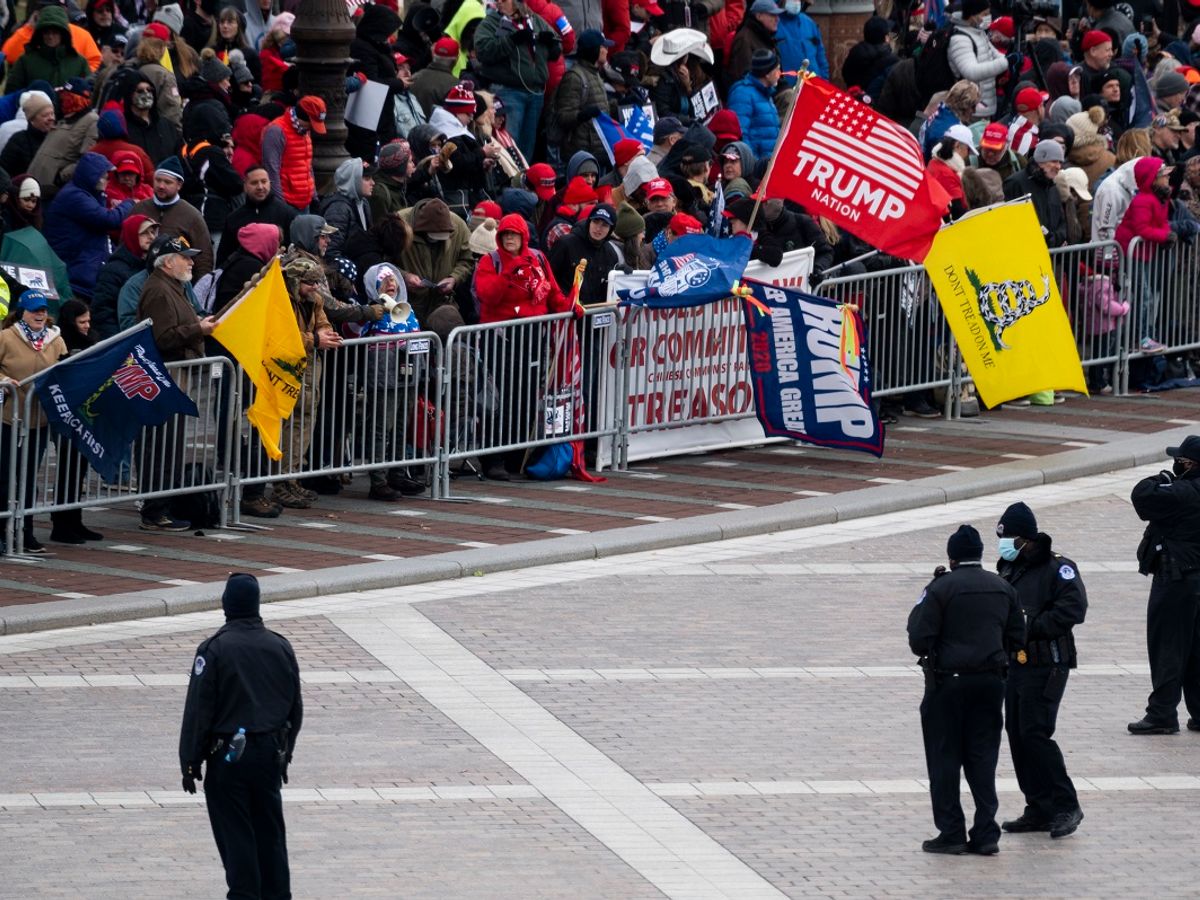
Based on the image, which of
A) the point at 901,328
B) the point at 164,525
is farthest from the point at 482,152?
the point at 164,525

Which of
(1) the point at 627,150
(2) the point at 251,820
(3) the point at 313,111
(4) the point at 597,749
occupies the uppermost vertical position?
(3) the point at 313,111

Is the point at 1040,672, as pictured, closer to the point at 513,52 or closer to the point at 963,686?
the point at 963,686

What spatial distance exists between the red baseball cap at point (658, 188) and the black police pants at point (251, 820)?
1077 cm

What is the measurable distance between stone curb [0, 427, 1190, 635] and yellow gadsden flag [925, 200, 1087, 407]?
2.19 ft

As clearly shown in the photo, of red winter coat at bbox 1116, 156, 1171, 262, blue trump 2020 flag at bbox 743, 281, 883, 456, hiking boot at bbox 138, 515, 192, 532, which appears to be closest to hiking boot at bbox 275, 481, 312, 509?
hiking boot at bbox 138, 515, 192, 532

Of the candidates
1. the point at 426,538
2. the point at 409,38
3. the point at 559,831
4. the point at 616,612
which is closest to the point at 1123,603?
the point at 616,612

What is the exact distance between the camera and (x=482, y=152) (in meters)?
21.3

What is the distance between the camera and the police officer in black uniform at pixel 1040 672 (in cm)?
1111

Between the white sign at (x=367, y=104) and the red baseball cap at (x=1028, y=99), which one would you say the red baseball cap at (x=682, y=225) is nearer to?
the white sign at (x=367, y=104)

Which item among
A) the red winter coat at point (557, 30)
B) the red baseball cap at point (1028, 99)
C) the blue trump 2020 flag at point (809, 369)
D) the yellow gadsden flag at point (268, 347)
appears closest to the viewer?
the yellow gadsden flag at point (268, 347)

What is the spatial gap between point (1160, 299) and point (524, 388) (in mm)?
6846

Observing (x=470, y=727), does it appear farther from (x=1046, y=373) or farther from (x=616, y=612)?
(x=1046, y=373)

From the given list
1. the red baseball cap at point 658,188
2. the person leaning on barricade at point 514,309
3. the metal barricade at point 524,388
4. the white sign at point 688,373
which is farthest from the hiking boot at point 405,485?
the red baseball cap at point 658,188

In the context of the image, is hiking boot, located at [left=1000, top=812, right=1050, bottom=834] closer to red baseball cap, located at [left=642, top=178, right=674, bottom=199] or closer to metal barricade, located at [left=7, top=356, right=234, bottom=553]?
metal barricade, located at [left=7, top=356, right=234, bottom=553]
